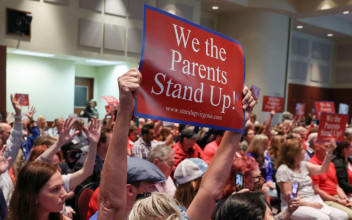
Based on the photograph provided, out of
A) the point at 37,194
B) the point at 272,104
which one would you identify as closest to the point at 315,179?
the point at 37,194

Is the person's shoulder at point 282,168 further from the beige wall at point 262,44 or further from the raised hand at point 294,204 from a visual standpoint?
the beige wall at point 262,44

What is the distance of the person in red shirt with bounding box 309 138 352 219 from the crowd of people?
0.6 inches

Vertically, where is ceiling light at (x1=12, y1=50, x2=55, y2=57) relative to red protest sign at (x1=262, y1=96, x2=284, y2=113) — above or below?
above

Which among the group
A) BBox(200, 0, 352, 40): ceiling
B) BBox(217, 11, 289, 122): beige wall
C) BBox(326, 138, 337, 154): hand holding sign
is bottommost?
BBox(326, 138, 337, 154): hand holding sign

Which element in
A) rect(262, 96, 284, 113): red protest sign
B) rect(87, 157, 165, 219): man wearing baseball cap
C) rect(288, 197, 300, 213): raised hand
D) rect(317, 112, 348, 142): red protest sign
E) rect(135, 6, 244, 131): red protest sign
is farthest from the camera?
rect(262, 96, 284, 113): red protest sign

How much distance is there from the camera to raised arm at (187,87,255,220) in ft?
5.99

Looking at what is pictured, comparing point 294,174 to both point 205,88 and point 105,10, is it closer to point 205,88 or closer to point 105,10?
point 205,88

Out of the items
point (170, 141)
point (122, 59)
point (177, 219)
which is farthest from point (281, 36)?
point (177, 219)

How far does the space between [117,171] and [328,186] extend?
184 inches

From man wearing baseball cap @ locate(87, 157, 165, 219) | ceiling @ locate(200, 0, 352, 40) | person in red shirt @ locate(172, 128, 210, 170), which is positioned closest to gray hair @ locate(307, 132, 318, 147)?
person in red shirt @ locate(172, 128, 210, 170)

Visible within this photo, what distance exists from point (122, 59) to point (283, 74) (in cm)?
788

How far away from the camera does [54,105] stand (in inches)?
507

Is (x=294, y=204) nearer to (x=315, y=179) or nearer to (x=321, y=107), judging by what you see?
(x=315, y=179)

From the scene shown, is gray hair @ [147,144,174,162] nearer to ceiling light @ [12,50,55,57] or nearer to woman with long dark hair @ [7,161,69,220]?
woman with long dark hair @ [7,161,69,220]
